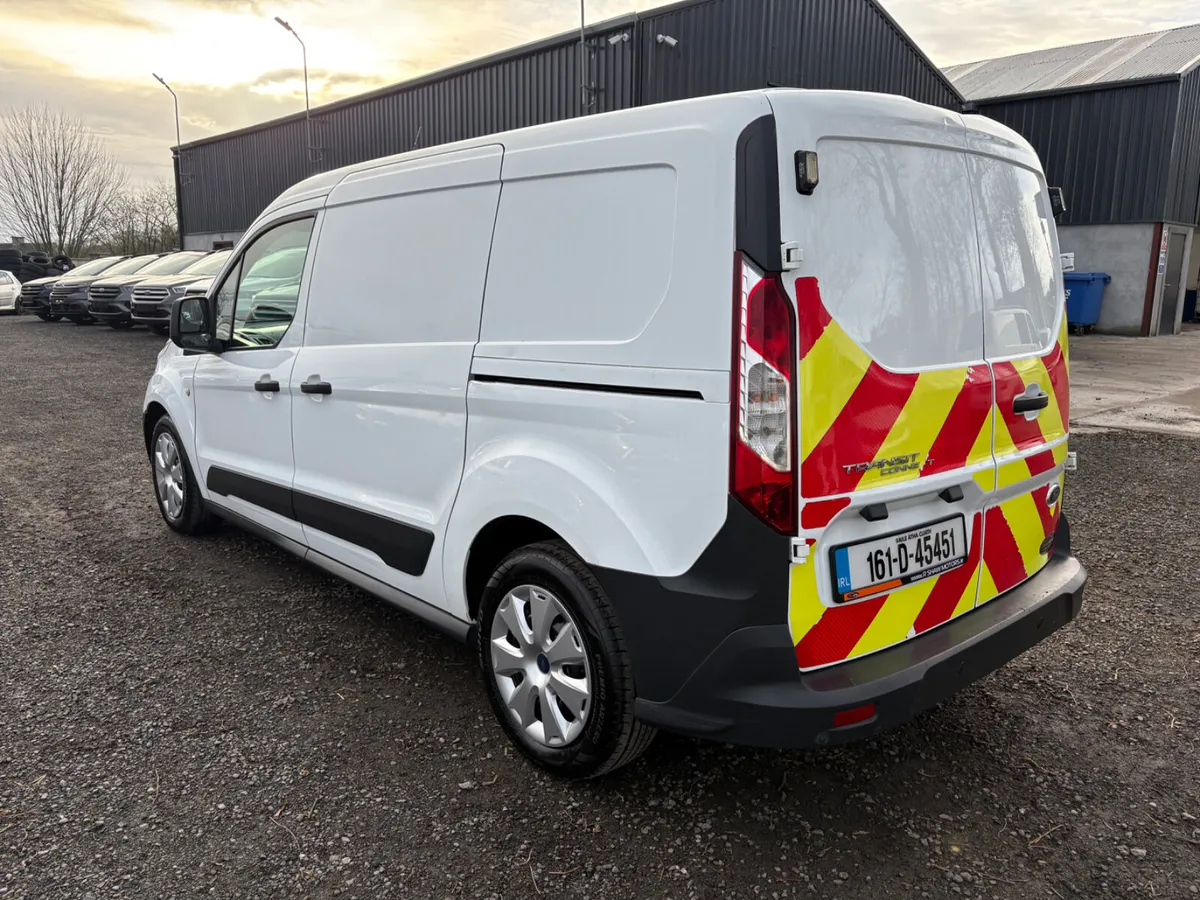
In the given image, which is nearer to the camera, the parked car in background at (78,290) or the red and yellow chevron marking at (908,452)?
the red and yellow chevron marking at (908,452)

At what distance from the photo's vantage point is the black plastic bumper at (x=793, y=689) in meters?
2.13

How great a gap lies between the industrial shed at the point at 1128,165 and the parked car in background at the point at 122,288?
18.0m

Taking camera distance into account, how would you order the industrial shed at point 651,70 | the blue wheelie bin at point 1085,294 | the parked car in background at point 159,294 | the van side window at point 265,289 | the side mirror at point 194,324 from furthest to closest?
the blue wheelie bin at point 1085,294, the parked car in background at point 159,294, the industrial shed at point 651,70, the side mirror at point 194,324, the van side window at point 265,289

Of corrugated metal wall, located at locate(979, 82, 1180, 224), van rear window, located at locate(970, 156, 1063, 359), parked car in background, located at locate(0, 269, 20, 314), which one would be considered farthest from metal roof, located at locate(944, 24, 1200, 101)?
parked car in background, located at locate(0, 269, 20, 314)

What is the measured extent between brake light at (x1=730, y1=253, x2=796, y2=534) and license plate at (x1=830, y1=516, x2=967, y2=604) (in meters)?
0.27

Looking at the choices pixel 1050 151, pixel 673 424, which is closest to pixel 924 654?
pixel 673 424

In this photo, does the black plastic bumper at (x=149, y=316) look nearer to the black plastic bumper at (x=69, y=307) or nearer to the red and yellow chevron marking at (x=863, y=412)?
the black plastic bumper at (x=69, y=307)

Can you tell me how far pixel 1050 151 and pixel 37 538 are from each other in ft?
73.0

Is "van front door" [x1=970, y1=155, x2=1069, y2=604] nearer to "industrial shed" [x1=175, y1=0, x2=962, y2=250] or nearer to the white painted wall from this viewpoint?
"industrial shed" [x1=175, y1=0, x2=962, y2=250]

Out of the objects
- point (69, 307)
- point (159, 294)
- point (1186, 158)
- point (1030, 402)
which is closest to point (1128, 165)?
point (1186, 158)

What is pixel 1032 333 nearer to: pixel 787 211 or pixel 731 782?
pixel 787 211

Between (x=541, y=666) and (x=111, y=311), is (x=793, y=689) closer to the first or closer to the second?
(x=541, y=666)

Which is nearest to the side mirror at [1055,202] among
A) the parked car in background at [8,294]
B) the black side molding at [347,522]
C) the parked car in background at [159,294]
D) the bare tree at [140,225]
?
the black side molding at [347,522]

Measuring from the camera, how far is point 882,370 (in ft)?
7.29
